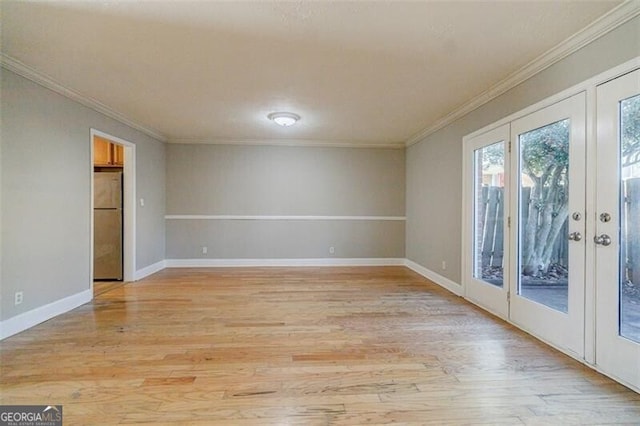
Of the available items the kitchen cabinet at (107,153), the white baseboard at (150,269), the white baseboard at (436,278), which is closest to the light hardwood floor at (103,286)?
the white baseboard at (150,269)

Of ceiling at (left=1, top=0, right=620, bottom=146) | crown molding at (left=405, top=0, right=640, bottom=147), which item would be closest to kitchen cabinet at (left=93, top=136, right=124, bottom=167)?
ceiling at (left=1, top=0, right=620, bottom=146)

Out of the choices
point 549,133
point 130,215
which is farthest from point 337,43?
point 130,215

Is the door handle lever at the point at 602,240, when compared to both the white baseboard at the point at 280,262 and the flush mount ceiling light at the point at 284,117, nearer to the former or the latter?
the flush mount ceiling light at the point at 284,117

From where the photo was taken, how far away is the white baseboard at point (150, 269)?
16.7 ft

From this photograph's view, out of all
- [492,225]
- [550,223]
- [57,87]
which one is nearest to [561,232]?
→ [550,223]

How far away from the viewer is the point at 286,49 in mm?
2572

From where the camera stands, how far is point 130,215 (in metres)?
4.89

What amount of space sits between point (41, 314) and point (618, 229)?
4932mm

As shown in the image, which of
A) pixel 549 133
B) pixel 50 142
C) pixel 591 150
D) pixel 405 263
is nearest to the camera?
pixel 591 150

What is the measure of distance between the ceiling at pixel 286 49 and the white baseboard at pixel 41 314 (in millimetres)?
2292

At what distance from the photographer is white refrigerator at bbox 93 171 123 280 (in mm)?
4852

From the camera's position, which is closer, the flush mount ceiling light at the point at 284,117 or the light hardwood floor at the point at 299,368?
the light hardwood floor at the point at 299,368

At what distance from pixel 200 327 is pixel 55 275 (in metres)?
1.74

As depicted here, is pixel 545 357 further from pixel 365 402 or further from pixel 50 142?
pixel 50 142
